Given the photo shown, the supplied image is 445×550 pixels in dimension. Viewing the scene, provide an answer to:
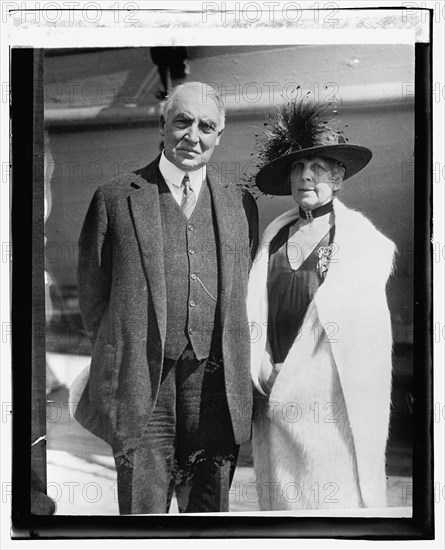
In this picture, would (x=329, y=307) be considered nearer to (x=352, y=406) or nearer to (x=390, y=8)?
(x=352, y=406)

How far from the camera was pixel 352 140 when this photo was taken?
6.51 feet

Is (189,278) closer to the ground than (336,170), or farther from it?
closer to the ground

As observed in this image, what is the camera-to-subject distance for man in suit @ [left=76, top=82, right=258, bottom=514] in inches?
76.9

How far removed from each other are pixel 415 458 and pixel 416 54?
152cm

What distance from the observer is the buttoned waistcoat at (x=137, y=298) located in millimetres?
1952

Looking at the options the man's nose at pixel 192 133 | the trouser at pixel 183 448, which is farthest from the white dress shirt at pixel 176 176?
the trouser at pixel 183 448

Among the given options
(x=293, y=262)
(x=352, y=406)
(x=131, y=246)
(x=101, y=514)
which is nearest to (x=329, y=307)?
(x=293, y=262)

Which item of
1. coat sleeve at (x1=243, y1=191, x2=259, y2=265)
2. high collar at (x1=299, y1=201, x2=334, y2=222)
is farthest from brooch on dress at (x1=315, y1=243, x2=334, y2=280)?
coat sleeve at (x1=243, y1=191, x2=259, y2=265)

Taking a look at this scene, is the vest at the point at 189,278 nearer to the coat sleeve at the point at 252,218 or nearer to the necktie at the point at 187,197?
the necktie at the point at 187,197

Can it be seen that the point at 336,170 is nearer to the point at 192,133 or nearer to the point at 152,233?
the point at 192,133

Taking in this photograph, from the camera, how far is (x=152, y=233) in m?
1.97

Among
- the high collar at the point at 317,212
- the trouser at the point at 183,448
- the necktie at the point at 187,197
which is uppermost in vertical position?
Result: the necktie at the point at 187,197

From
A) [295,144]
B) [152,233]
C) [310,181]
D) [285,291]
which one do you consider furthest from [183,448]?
[295,144]

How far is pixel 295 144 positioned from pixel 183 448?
1.20 m
